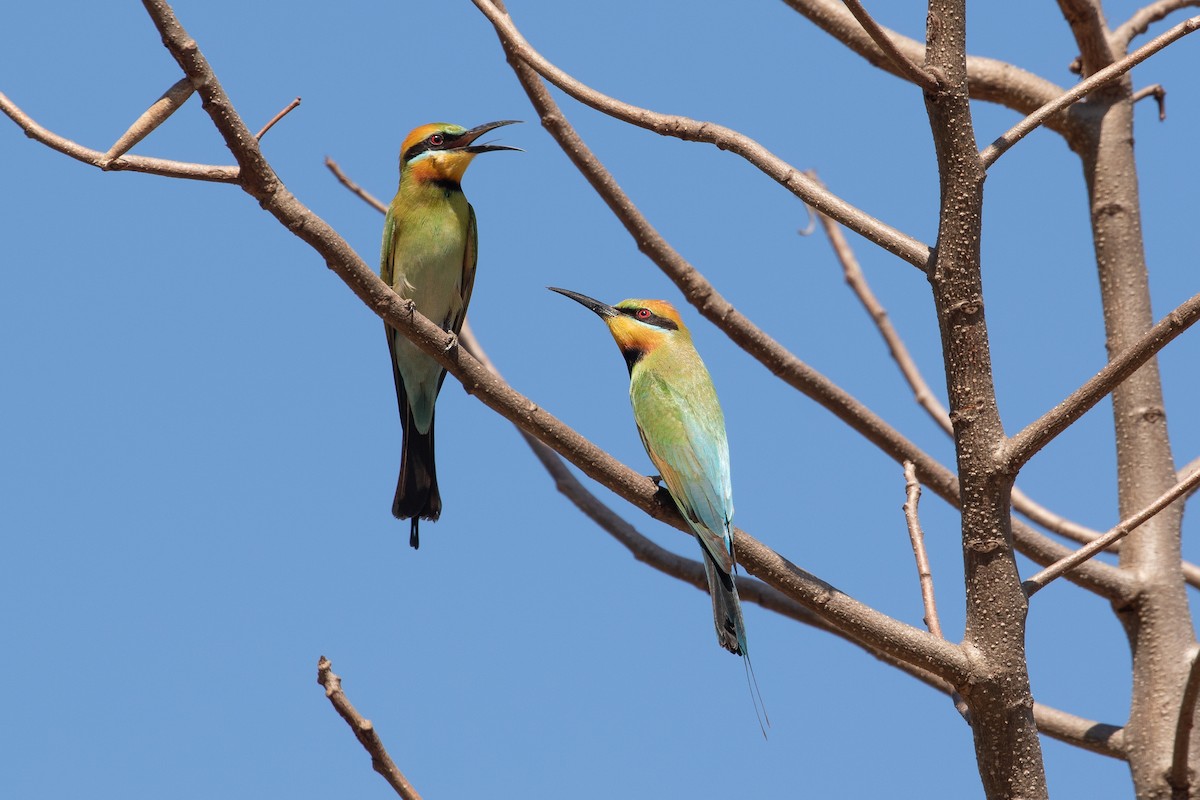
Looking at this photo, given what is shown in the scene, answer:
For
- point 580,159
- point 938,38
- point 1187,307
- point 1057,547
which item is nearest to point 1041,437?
point 1187,307

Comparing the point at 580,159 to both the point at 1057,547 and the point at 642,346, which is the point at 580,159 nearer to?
the point at 642,346

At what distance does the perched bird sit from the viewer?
2568 millimetres

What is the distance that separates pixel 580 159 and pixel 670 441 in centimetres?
73

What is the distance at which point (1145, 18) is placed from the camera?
365 cm

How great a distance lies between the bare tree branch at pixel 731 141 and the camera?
2.19m

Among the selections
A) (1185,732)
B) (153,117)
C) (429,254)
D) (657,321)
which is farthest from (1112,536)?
(429,254)

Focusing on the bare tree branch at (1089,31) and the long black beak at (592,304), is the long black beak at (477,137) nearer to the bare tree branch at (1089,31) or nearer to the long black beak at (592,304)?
the long black beak at (592,304)

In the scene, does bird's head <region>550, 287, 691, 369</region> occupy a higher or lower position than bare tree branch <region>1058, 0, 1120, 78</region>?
lower

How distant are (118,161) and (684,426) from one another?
161 cm

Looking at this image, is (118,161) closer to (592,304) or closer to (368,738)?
(368,738)

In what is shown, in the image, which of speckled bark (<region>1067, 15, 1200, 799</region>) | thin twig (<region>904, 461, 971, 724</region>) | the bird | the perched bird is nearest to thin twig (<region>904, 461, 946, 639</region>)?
thin twig (<region>904, 461, 971, 724</region>)

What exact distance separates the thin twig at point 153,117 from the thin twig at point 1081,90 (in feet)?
4.20

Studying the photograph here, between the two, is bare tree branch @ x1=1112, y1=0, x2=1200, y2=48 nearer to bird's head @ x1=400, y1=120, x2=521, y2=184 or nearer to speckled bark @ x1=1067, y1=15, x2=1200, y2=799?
speckled bark @ x1=1067, y1=15, x2=1200, y2=799

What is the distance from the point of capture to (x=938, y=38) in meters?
2.05
